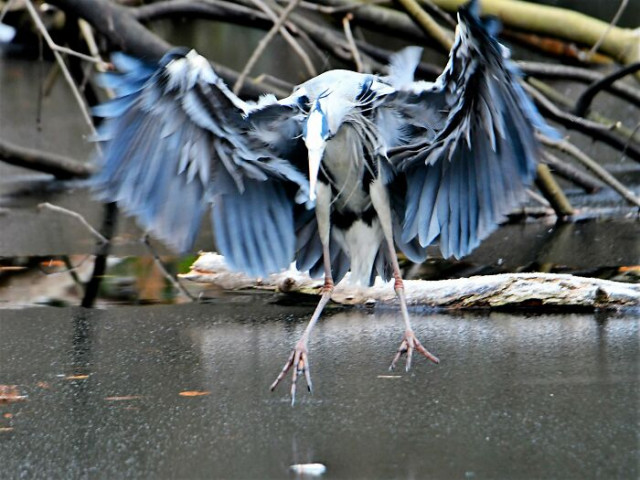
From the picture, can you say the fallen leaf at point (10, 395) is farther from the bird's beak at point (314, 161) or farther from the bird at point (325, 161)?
the bird's beak at point (314, 161)

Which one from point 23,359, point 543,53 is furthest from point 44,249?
point 543,53

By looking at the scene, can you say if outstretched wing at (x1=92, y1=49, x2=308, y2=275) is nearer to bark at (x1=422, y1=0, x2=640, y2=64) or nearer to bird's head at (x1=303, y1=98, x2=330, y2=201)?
bird's head at (x1=303, y1=98, x2=330, y2=201)

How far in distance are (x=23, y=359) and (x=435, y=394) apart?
2074mm

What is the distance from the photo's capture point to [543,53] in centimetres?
1023

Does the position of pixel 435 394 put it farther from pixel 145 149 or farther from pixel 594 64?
pixel 594 64

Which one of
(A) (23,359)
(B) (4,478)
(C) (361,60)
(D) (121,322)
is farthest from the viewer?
(C) (361,60)

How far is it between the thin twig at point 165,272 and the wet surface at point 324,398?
501 mm

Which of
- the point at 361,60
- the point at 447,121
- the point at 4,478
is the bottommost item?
the point at 4,478

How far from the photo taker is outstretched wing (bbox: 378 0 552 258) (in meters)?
4.38

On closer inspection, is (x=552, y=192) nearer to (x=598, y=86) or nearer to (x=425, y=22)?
(x=598, y=86)

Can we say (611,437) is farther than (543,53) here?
No

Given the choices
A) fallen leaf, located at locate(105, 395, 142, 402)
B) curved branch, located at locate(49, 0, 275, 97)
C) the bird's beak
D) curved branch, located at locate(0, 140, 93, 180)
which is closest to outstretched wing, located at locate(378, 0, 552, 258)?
the bird's beak

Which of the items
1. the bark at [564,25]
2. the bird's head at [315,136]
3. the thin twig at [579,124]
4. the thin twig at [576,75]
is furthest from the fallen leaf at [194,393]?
the bark at [564,25]

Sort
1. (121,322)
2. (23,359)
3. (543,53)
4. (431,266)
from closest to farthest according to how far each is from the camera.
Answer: (23,359) → (121,322) → (431,266) → (543,53)
